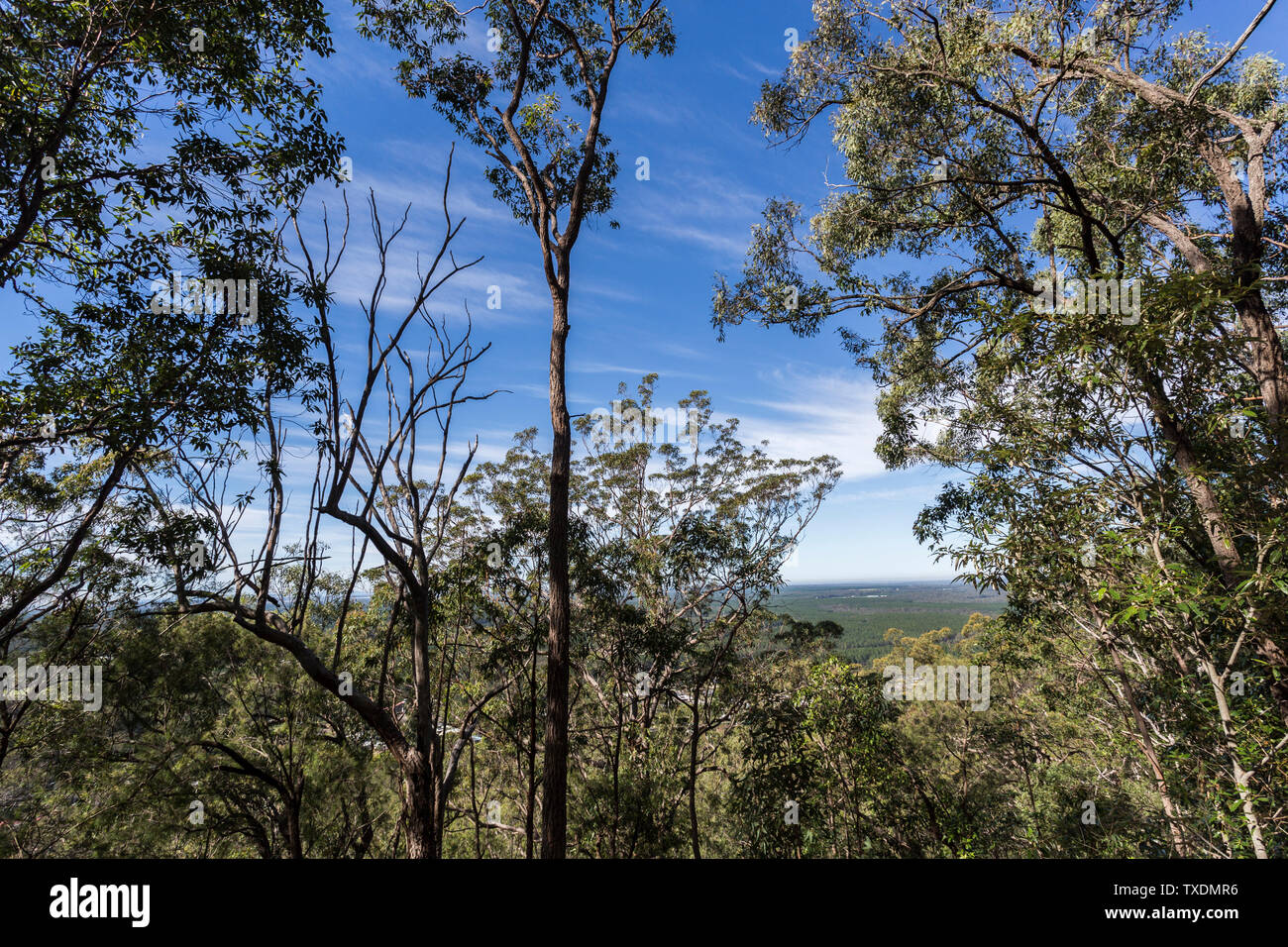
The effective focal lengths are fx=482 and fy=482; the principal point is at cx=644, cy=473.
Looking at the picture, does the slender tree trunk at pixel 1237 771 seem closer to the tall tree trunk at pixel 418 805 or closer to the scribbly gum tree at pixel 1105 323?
A: the scribbly gum tree at pixel 1105 323

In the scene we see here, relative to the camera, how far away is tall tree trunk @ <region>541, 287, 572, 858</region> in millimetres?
3777

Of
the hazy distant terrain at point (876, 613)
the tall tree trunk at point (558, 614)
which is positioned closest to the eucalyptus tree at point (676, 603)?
the tall tree trunk at point (558, 614)

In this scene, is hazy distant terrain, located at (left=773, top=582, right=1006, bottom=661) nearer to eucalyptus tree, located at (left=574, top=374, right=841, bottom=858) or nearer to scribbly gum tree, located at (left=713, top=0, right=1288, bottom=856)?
eucalyptus tree, located at (left=574, top=374, right=841, bottom=858)

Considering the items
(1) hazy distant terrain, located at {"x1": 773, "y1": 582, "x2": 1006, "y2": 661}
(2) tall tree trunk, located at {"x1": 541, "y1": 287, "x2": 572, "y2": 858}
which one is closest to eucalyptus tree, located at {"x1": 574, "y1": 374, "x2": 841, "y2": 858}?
(2) tall tree trunk, located at {"x1": 541, "y1": 287, "x2": 572, "y2": 858}

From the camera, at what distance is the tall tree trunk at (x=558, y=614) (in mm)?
3777

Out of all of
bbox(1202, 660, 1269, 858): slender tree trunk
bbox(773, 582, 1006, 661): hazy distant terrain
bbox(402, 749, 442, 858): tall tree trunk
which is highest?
bbox(1202, 660, 1269, 858): slender tree trunk

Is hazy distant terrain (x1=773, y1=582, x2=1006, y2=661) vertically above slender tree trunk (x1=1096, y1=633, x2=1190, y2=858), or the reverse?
slender tree trunk (x1=1096, y1=633, x2=1190, y2=858)

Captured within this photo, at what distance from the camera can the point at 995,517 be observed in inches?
142

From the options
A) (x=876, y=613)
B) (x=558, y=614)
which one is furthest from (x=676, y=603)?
(x=876, y=613)

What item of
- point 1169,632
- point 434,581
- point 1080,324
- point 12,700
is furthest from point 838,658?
point 12,700
